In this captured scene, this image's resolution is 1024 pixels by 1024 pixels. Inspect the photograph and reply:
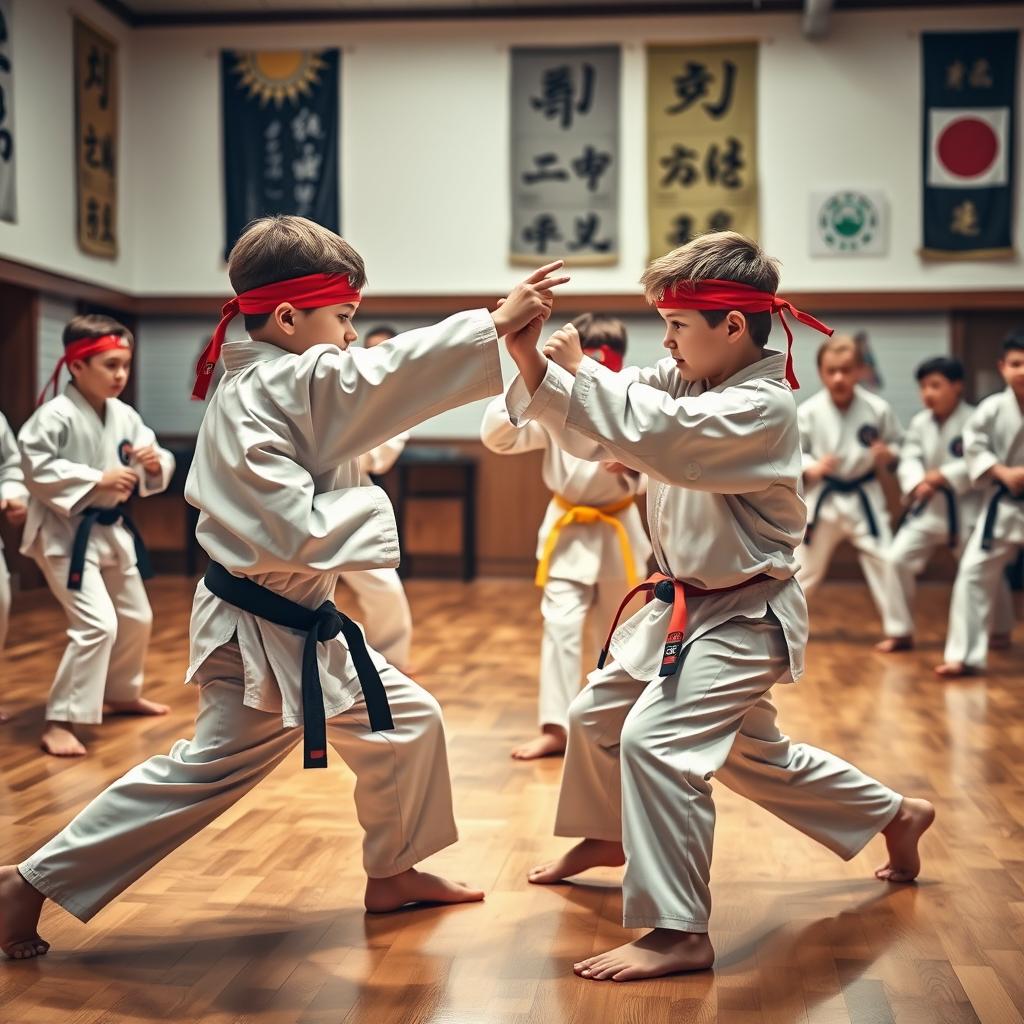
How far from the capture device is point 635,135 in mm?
8297

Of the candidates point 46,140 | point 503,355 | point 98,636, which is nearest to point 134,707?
point 98,636

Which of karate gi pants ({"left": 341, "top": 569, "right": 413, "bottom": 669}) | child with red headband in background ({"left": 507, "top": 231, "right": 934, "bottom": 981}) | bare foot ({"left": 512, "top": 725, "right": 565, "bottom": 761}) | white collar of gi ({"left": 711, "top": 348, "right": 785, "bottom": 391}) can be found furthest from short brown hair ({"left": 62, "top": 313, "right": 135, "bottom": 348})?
white collar of gi ({"left": 711, "top": 348, "right": 785, "bottom": 391})

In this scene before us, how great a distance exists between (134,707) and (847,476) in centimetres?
341

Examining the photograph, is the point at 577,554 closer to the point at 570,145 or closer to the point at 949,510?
the point at 949,510

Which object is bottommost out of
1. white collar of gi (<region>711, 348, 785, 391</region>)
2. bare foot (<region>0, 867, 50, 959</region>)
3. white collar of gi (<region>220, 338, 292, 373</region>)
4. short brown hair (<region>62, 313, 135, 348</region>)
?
bare foot (<region>0, 867, 50, 959</region>)

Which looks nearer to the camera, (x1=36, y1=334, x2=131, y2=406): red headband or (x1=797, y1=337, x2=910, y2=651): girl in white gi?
(x1=36, y1=334, x2=131, y2=406): red headband

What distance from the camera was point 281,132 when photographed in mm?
8484

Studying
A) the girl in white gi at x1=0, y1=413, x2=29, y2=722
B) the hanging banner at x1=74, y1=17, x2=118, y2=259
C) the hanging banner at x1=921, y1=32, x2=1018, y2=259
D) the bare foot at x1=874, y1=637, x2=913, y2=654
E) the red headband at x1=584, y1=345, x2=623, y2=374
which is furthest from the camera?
the hanging banner at x1=921, y1=32, x2=1018, y2=259

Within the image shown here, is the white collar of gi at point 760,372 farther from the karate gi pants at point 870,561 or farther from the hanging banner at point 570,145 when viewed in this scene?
the hanging banner at point 570,145

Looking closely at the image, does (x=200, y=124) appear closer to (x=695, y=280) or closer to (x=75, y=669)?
(x=75, y=669)

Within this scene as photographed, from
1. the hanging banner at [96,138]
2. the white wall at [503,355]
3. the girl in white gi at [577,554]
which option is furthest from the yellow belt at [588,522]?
the hanging banner at [96,138]

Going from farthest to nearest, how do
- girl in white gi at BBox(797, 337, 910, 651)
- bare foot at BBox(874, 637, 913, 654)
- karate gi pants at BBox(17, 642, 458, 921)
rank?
1. girl in white gi at BBox(797, 337, 910, 651)
2. bare foot at BBox(874, 637, 913, 654)
3. karate gi pants at BBox(17, 642, 458, 921)

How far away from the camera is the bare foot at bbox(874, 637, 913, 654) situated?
18.2 feet

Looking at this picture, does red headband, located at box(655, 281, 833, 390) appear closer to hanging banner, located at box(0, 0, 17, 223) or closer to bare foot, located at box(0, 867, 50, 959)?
bare foot, located at box(0, 867, 50, 959)
